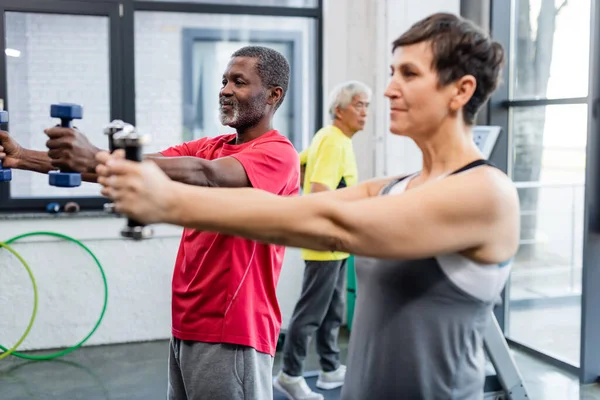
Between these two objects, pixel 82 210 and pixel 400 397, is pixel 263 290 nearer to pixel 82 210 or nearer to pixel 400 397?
pixel 400 397

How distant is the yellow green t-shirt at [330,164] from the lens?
343cm

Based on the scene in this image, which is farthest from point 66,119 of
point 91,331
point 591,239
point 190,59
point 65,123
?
point 190,59

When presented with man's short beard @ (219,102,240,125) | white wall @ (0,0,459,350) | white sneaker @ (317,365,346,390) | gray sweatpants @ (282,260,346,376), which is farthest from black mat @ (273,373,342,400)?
man's short beard @ (219,102,240,125)

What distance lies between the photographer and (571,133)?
3979mm

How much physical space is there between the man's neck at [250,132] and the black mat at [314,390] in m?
1.76

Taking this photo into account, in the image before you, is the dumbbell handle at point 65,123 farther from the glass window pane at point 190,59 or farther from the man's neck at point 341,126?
the glass window pane at point 190,59

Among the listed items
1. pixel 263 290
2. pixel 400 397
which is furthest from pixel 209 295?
pixel 400 397

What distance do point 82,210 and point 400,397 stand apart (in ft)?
11.7

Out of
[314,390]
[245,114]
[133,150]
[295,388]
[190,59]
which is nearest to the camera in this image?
[133,150]

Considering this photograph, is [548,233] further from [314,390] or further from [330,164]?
[314,390]

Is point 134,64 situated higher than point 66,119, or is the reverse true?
point 134,64

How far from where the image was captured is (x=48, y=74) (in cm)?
433

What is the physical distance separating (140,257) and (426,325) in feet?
11.3

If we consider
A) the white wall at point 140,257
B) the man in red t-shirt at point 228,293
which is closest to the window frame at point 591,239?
the white wall at point 140,257
